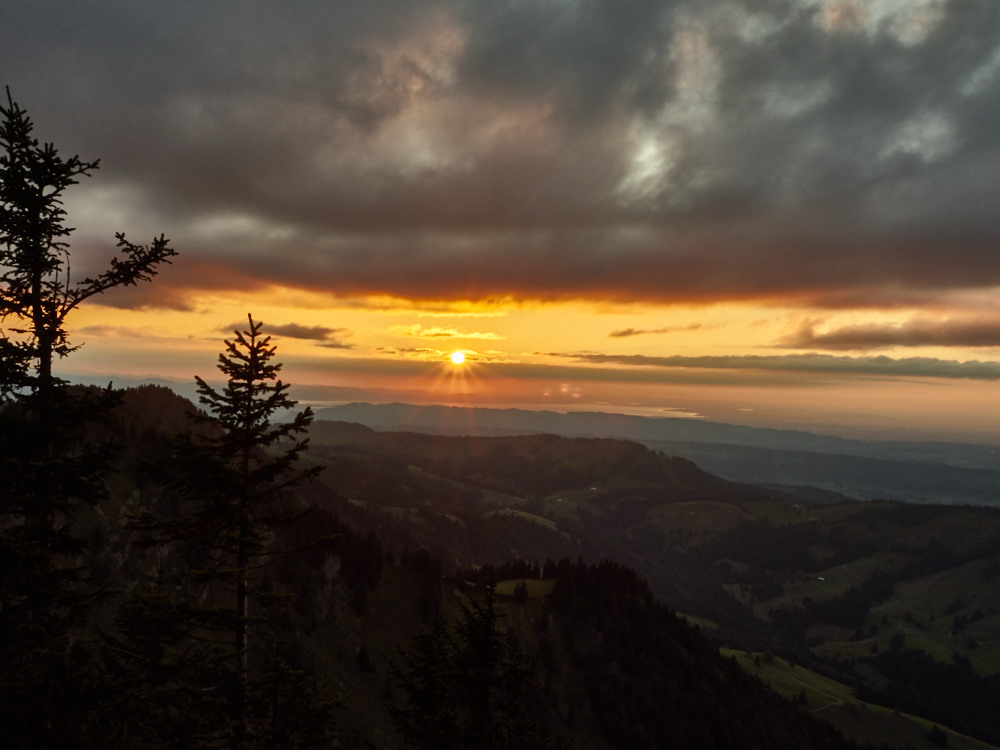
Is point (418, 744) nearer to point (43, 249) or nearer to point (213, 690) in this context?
point (213, 690)

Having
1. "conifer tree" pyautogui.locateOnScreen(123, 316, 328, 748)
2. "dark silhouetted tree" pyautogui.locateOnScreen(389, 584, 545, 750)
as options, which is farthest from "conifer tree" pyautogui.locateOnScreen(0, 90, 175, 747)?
"dark silhouetted tree" pyautogui.locateOnScreen(389, 584, 545, 750)

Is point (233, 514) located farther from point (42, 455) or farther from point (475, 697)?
point (475, 697)

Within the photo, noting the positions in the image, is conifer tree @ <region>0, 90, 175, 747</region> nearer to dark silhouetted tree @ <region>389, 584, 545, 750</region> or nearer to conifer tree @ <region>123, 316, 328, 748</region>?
conifer tree @ <region>123, 316, 328, 748</region>

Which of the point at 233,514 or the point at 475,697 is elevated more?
the point at 233,514

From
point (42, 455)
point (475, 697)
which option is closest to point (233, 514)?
point (42, 455)

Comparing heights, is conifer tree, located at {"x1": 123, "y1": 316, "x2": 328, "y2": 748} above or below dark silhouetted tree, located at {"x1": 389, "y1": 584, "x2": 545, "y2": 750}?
above

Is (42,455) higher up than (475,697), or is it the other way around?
(42,455)

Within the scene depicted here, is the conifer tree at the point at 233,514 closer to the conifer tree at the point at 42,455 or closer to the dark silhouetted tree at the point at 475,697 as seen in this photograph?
the conifer tree at the point at 42,455

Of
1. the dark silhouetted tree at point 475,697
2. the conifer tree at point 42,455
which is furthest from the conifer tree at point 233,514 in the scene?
the dark silhouetted tree at point 475,697

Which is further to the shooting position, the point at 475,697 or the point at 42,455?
the point at 475,697

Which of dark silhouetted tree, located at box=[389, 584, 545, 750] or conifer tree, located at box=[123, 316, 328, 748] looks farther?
dark silhouetted tree, located at box=[389, 584, 545, 750]

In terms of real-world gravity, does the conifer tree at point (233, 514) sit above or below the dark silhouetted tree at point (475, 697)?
above

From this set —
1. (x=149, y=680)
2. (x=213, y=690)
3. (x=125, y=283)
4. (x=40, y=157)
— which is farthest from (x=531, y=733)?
(x=40, y=157)

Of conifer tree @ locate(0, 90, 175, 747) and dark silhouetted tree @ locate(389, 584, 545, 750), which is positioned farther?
dark silhouetted tree @ locate(389, 584, 545, 750)
